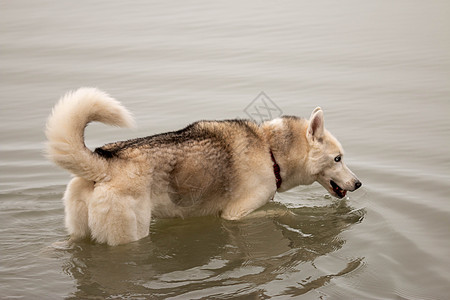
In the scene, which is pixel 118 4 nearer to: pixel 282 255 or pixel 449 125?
pixel 449 125

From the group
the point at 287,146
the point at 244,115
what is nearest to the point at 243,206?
the point at 287,146

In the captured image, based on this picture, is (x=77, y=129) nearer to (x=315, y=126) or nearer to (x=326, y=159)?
(x=315, y=126)

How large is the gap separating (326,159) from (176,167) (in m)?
1.95

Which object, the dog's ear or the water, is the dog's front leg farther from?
the dog's ear

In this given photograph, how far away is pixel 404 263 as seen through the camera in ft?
22.4

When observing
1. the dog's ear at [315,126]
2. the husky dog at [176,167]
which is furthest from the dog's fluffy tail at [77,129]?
the dog's ear at [315,126]

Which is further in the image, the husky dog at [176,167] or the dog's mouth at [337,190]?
the dog's mouth at [337,190]

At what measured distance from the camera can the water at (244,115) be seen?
6414 millimetres

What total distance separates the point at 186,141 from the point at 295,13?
30.5ft

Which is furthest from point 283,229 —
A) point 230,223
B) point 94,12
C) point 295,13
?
point 94,12

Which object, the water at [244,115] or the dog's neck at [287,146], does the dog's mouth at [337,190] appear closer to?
the water at [244,115]

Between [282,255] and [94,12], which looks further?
[94,12]

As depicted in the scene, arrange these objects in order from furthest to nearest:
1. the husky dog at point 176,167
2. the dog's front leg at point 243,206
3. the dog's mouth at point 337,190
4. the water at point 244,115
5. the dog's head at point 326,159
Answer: the dog's mouth at point 337,190
the dog's head at point 326,159
the dog's front leg at point 243,206
the water at point 244,115
the husky dog at point 176,167

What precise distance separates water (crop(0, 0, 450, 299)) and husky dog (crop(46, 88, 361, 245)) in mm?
367
